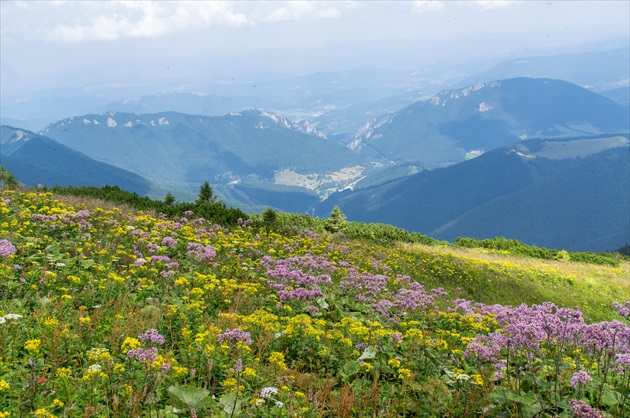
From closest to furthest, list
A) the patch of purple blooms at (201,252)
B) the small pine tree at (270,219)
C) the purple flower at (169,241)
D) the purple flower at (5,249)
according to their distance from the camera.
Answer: the purple flower at (5,249), the patch of purple blooms at (201,252), the purple flower at (169,241), the small pine tree at (270,219)

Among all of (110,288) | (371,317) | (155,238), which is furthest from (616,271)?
(110,288)

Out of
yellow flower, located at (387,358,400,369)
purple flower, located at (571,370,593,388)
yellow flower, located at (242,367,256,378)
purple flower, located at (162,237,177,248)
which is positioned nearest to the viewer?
purple flower, located at (571,370,593,388)

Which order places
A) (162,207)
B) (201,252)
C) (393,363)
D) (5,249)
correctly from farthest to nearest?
(162,207) < (201,252) < (5,249) < (393,363)

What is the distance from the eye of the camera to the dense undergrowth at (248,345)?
17.0ft

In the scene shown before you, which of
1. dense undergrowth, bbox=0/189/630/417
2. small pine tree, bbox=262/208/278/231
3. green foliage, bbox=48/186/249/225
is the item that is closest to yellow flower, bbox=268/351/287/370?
dense undergrowth, bbox=0/189/630/417

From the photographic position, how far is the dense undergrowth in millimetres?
5184

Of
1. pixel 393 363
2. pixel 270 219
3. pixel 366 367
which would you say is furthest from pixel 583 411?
pixel 270 219

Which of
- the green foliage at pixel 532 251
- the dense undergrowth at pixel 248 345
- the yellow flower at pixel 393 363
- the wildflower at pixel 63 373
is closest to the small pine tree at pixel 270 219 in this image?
the dense undergrowth at pixel 248 345

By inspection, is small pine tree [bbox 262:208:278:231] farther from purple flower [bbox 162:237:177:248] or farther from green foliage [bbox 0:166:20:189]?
green foliage [bbox 0:166:20:189]

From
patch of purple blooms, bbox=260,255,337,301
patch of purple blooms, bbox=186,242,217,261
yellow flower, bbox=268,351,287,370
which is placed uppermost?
yellow flower, bbox=268,351,287,370

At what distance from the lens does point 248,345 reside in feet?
21.6

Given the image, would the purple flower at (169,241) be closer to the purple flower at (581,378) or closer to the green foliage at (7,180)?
the green foliage at (7,180)

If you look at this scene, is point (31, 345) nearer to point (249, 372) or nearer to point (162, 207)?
point (249, 372)

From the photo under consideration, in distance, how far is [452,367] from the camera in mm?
6957
